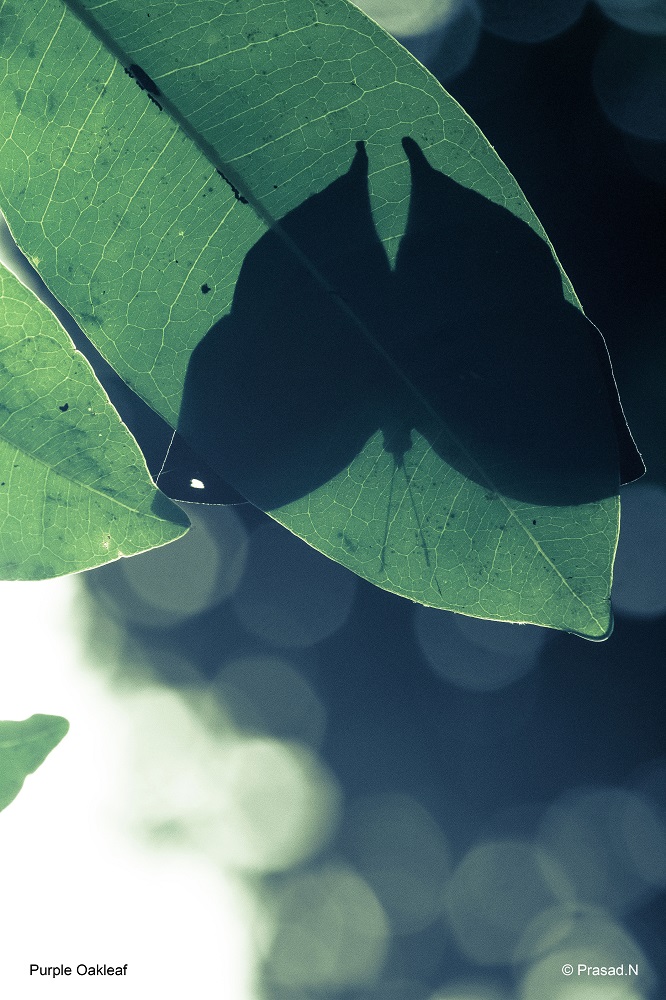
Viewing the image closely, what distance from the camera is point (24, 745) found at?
0.70 meters

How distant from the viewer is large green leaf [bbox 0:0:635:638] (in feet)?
1.68

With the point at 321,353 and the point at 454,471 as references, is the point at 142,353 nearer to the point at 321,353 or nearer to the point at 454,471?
the point at 321,353

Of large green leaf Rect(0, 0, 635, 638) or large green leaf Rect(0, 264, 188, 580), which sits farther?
large green leaf Rect(0, 264, 188, 580)

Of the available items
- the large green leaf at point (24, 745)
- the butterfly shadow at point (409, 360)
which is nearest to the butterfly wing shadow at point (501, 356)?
the butterfly shadow at point (409, 360)

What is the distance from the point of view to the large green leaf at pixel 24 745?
68cm

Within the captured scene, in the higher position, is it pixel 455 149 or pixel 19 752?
pixel 455 149

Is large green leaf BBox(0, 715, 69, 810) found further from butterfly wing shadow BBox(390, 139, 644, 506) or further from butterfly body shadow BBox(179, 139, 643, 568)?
butterfly wing shadow BBox(390, 139, 644, 506)

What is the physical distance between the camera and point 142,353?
561mm

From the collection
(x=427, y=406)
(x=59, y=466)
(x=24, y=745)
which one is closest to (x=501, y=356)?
(x=427, y=406)

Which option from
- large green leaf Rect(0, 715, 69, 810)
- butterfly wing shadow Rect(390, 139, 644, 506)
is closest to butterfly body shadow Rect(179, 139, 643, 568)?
butterfly wing shadow Rect(390, 139, 644, 506)

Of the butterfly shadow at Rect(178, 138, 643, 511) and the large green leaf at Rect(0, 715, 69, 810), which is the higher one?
the butterfly shadow at Rect(178, 138, 643, 511)

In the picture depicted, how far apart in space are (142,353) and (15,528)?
228 mm

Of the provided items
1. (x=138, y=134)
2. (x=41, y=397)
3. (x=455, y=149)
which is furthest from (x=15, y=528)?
(x=455, y=149)

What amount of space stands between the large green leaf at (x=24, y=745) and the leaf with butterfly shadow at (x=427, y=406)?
0.32 metres
